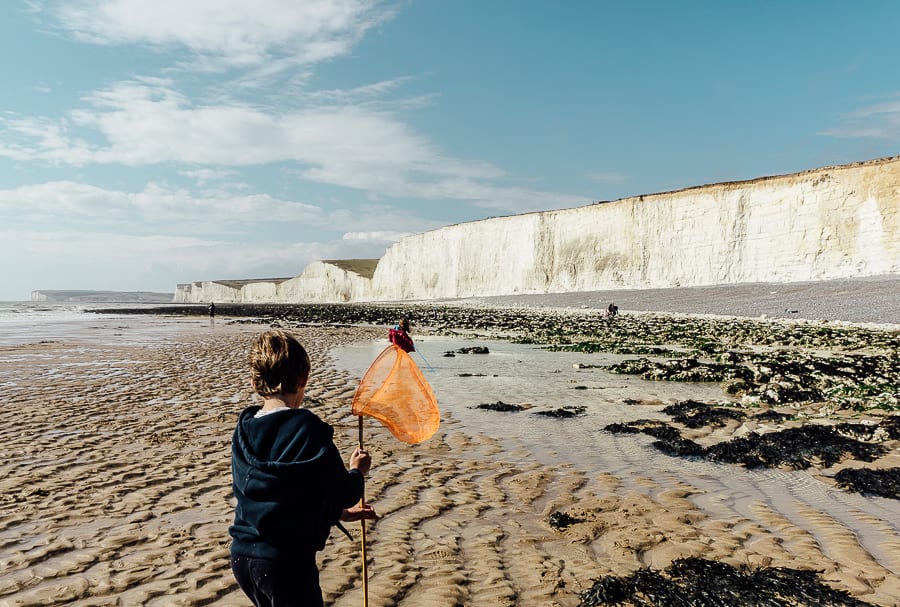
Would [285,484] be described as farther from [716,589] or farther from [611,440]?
[611,440]

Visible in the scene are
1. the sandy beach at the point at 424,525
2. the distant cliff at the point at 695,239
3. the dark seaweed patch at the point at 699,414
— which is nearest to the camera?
the sandy beach at the point at 424,525

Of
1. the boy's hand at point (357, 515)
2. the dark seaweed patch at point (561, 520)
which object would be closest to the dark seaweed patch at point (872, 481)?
the dark seaweed patch at point (561, 520)

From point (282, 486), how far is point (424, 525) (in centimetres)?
303

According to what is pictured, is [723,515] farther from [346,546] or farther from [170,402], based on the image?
[170,402]

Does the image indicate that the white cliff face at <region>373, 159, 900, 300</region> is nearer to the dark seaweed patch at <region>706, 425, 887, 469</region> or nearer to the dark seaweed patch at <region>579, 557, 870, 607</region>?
the dark seaweed patch at <region>706, 425, 887, 469</region>

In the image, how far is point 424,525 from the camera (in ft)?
16.9

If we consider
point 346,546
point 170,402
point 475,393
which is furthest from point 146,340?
point 346,546

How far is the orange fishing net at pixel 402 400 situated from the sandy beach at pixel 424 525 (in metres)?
1.34

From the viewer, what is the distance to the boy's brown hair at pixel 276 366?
8.34 feet

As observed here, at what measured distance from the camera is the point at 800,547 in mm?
4539

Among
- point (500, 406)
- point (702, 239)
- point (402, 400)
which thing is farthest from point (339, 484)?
point (702, 239)

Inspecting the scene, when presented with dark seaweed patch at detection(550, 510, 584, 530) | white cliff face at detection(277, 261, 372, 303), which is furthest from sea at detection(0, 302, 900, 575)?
white cliff face at detection(277, 261, 372, 303)

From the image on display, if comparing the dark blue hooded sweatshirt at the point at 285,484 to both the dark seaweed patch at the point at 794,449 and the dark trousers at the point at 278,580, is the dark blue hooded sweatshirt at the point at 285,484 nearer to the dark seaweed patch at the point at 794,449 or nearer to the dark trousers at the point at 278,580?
the dark trousers at the point at 278,580

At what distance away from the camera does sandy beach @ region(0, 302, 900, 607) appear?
4.04 metres
